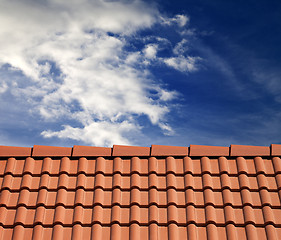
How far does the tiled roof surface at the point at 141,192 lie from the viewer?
6.25 m

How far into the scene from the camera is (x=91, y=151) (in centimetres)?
746

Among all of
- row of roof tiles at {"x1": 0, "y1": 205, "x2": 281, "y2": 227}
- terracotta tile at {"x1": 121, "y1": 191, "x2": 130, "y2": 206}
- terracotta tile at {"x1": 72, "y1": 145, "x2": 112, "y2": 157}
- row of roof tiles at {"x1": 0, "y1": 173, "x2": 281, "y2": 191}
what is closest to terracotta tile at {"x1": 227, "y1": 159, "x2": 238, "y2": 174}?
row of roof tiles at {"x1": 0, "y1": 173, "x2": 281, "y2": 191}

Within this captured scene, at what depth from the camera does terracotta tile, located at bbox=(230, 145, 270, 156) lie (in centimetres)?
752

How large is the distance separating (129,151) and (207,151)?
1.39m

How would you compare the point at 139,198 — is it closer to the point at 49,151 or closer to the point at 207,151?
the point at 207,151

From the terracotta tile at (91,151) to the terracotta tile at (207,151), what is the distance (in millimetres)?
1488

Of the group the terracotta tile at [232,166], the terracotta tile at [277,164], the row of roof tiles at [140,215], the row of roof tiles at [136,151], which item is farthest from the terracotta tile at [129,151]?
the terracotta tile at [277,164]

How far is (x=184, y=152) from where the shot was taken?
24.6 ft

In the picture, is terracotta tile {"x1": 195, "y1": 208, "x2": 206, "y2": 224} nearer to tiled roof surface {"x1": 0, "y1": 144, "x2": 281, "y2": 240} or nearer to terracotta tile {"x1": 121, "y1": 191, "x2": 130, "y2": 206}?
tiled roof surface {"x1": 0, "y1": 144, "x2": 281, "y2": 240}

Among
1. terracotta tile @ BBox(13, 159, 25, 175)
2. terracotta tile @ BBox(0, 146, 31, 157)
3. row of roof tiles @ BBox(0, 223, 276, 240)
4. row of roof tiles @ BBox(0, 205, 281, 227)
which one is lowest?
row of roof tiles @ BBox(0, 223, 276, 240)

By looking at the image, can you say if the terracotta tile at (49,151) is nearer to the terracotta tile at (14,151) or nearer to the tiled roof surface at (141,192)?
the tiled roof surface at (141,192)

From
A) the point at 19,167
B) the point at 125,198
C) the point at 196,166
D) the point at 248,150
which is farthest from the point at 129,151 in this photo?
the point at 248,150

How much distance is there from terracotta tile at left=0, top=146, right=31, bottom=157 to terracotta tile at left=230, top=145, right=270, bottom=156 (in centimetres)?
363

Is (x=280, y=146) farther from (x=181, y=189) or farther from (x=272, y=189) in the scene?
(x=181, y=189)
